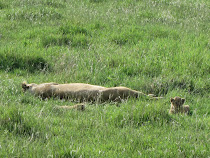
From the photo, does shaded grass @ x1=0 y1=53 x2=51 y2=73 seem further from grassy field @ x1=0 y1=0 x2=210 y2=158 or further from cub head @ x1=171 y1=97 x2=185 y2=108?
cub head @ x1=171 y1=97 x2=185 y2=108

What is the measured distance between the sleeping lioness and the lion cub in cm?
56

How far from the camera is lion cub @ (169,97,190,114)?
580 cm

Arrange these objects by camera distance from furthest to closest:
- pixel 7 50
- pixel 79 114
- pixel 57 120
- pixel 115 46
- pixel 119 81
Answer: pixel 115 46 < pixel 7 50 < pixel 119 81 < pixel 79 114 < pixel 57 120

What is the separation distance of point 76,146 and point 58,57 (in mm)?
4040

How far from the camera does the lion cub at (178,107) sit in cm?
580

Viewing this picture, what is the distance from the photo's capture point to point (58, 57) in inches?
321

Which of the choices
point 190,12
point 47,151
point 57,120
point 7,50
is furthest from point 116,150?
point 190,12

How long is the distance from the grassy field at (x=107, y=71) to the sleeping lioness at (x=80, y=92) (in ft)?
0.71

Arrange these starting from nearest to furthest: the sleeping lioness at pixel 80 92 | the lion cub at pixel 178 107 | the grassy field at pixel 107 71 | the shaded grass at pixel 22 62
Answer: the grassy field at pixel 107 71
the lion cub at pixel 178 107
the sleeping lioness at pixel 80 92
the shaded grass at pixel 22 62

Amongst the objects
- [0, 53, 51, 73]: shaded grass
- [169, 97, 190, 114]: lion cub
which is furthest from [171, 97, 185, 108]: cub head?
[0, 53, 51, 73]: shaded grass

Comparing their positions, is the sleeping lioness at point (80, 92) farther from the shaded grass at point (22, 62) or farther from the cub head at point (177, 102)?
the shaded grass at point (22, 62)

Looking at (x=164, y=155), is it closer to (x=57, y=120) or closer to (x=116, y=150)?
(x=116, y=150)

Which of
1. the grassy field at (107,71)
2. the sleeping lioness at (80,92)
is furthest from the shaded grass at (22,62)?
the sleeping lioness at (80,92)

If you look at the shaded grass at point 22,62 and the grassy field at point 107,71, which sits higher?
the grassy field at point 107,71
